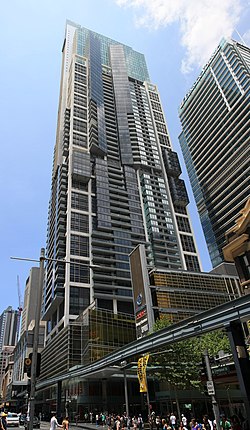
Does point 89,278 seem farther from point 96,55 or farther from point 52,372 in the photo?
point 96,55

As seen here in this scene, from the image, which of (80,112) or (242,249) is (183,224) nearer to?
(80,112)

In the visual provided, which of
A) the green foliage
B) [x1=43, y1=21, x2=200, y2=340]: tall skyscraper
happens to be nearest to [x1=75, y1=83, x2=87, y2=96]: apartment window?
[x1=43, y1=21, x2=200, y2=340]: tall skyscraper

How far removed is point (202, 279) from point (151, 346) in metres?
66.3

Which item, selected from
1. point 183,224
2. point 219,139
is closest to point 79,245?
point 183,224

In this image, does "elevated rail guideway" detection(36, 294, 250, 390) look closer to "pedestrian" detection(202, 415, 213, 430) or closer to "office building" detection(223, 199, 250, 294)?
"pedestrian" detection(202, 415, 213, 430)

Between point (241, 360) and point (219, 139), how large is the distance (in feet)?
410

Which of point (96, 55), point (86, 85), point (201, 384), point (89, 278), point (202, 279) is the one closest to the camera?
point (201, 384)

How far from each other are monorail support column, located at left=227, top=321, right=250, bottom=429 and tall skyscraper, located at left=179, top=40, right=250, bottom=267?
93413 mm

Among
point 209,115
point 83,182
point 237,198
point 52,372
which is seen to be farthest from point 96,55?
Answer: point 52,372

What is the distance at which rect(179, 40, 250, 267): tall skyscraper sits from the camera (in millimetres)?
115312

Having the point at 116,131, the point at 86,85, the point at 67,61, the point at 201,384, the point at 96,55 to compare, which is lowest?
the point at 201,384

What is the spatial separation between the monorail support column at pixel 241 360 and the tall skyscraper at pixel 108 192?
62026 millimetres

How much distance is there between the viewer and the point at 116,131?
5576 inches

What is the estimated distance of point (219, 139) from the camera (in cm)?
13050
